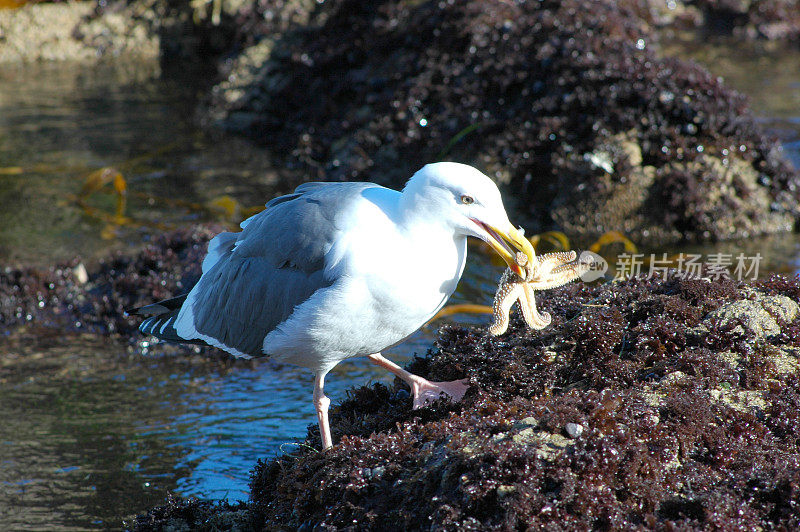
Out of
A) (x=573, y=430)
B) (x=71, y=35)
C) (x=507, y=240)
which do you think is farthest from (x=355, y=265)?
(x=71, y=35)

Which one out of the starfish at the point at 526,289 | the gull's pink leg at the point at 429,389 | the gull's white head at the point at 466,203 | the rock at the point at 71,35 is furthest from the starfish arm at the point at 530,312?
the rock at the point at 71,35

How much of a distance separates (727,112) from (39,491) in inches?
263

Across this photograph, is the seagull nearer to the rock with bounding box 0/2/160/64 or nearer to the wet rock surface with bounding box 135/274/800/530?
the wet rock surface with bounding box 135/274/800/530

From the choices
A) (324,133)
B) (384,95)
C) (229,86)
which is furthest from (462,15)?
(229,86)

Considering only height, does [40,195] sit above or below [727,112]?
below

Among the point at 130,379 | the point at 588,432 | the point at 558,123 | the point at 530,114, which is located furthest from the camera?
the point at 530,114

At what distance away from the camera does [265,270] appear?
13.3 ft

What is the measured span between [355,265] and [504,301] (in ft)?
2.22

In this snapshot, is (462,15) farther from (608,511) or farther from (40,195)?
(608,511)

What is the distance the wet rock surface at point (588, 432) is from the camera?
9.37 feet

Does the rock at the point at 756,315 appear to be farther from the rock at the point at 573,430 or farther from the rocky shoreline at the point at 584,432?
the rock at the point at 573,430

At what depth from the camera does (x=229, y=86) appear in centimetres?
1127

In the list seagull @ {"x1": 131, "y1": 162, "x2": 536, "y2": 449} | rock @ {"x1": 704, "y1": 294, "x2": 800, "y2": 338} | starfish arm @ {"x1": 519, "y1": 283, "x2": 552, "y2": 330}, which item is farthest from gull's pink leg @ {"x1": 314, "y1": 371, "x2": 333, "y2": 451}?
rock @ {"x1": 704, "y1": 294, "x2": 800, "y2": 338}

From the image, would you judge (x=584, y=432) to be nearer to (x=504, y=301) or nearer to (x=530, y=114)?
(x=504, y=301)
